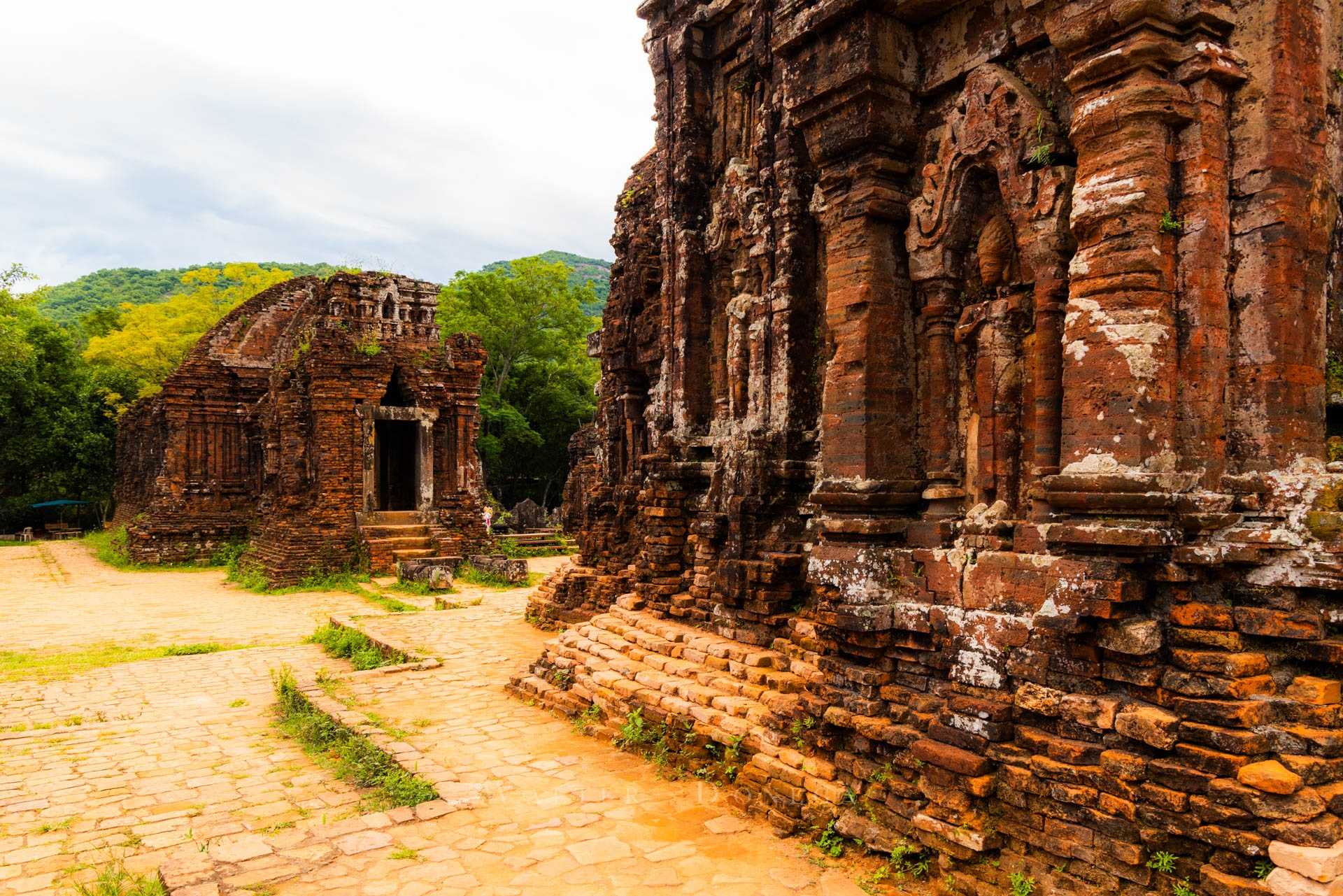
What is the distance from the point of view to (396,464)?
23.2 m

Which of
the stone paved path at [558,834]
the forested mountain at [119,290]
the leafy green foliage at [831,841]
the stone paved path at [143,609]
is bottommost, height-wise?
the stone paved path at [143,609]

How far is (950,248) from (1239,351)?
1864 millimetres

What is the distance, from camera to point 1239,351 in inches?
159

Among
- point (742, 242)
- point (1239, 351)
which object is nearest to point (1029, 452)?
point (1239, 351)

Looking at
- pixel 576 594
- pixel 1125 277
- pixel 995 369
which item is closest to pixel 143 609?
pixel 576 594

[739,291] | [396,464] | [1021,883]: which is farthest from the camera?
[396,464]

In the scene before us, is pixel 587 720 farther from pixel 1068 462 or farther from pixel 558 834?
pixel 1068 462

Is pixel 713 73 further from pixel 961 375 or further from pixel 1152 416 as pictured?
pixel 1152 416

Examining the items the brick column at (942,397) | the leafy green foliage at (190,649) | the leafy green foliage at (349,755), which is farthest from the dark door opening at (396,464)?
the brick column at (942,397)

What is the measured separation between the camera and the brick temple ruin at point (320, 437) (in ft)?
63.4

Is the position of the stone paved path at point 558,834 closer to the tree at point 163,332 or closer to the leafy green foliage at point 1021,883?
the leafy green foliage at point 1021,883

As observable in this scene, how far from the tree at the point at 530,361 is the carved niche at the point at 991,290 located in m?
32.7

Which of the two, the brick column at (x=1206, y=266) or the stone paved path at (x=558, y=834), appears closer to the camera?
the brick column at (x=1206, y=266)

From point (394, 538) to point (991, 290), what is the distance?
55.6 ft
